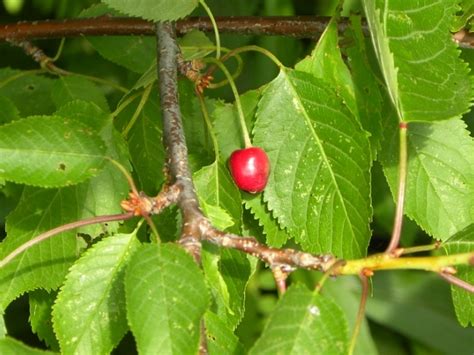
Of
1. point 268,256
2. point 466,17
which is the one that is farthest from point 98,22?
point 268,256

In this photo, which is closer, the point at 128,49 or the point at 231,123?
the point at 231,123

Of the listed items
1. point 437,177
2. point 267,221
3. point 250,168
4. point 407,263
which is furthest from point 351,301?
point 407,263

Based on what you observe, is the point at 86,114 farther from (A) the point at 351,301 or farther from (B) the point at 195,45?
(A) the point at 351,301

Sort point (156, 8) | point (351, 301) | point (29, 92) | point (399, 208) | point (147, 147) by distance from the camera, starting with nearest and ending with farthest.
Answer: point (399, 208)
point (156, 8)
point (147, 147)
point (29, 92)
point (351, 301)

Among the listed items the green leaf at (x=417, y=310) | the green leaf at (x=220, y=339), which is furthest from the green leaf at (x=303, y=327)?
the green leaf at (x=417, y=310)

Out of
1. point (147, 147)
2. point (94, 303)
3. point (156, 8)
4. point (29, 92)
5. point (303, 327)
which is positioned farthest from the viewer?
point (29, 92)

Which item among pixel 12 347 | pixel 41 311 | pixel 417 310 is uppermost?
pixel 417 310

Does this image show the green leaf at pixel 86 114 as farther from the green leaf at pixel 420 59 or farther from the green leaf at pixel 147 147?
the green leaf at pixel 420 59
